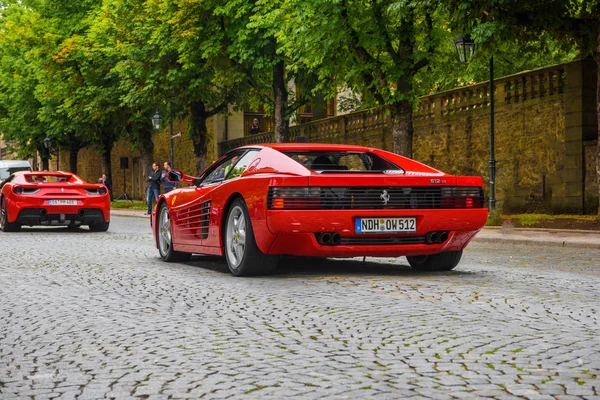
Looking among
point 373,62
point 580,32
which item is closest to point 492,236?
point 580,32

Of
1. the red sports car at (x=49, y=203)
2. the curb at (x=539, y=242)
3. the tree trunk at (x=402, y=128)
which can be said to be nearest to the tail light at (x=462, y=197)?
the curb at (x=539, y=242)

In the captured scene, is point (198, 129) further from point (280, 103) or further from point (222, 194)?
point (222, 194)

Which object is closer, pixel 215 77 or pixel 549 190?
pixel 549 190

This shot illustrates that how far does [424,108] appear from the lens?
3038 centimetres

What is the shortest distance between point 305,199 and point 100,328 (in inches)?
113

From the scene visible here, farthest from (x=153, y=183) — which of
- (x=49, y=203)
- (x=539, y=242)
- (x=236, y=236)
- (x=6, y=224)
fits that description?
(x=236, y=236)

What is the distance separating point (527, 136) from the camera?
2528cm

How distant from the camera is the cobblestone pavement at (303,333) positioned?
4551 mm

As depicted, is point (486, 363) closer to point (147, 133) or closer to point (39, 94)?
point (147, 133)

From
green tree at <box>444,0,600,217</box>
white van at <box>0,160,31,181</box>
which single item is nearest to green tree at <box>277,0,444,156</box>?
green tree at <box>444,0,600,217</box>

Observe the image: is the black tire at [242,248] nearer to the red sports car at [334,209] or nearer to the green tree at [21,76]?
the red sports car at [334,209]

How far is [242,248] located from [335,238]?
101cm

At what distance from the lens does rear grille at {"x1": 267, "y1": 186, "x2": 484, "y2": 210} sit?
343 inches

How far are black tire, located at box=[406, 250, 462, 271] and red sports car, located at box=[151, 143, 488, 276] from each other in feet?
0.03
